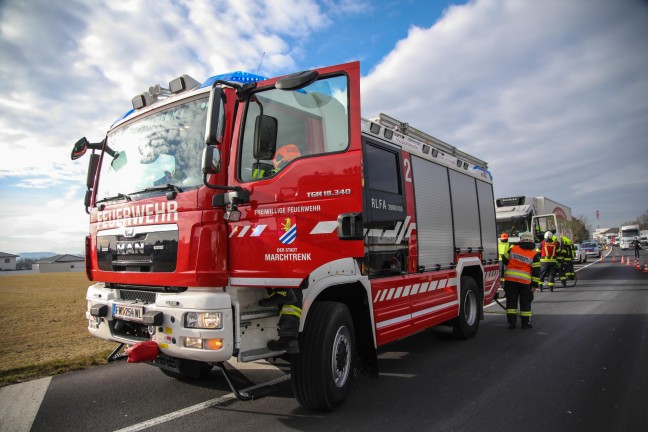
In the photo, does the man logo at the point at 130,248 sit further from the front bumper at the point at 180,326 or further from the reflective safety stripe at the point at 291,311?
the reflective safety stripe at the point at 291,311

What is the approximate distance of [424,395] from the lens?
401cm

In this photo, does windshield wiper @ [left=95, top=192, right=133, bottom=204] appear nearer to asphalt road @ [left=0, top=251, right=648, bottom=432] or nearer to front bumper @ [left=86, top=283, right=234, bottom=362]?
front bumper @ [left=86, top=283, right=234, bottom=362]

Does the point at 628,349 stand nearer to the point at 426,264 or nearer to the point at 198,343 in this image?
the point at 426,264

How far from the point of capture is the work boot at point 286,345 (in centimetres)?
316

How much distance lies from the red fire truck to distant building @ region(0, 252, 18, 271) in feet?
311

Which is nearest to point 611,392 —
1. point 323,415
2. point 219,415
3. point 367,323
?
point 367,323

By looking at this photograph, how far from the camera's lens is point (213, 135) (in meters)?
3.09

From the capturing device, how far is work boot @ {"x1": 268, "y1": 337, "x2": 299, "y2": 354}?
10.4 ft

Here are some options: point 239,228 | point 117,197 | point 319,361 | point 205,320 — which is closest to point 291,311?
point 319,361

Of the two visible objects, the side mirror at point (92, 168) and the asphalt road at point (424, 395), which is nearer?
the asphalt road at point (424, 395)

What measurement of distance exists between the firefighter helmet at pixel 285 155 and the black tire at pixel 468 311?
4062 mm

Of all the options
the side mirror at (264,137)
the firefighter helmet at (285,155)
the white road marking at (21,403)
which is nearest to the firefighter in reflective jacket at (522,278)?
the firefighter helmet at (285,155)

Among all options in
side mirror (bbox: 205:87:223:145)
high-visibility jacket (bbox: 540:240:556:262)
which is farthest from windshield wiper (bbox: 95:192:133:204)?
high-visibility jacket (bbox: 540:240:556:262)

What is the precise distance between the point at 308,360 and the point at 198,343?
896 mm
